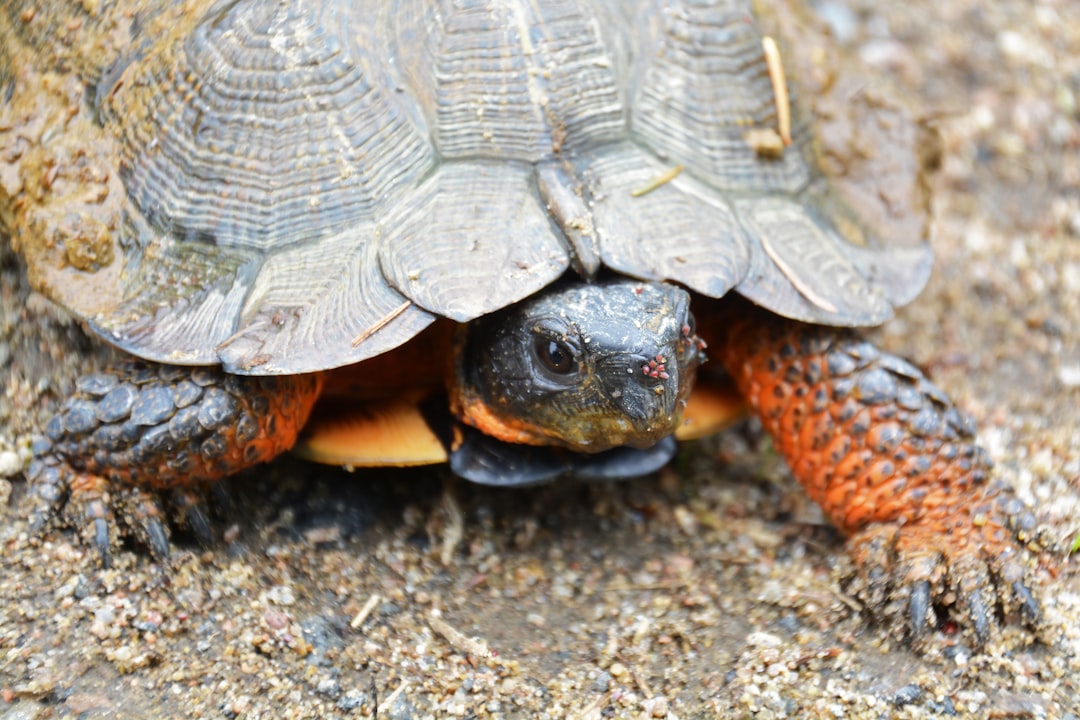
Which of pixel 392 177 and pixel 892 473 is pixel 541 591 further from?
pixel 392 177

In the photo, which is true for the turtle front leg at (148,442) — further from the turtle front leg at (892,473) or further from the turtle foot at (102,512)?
the turtle front leg at (892,473)

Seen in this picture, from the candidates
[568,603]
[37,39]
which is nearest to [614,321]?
[568,603]

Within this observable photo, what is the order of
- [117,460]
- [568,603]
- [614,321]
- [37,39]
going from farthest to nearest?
[37,39]
[568,603]
[117,460]
[614,321]

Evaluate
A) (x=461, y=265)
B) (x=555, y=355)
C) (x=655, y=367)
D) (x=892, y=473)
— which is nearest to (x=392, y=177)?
(x=461, y=265)

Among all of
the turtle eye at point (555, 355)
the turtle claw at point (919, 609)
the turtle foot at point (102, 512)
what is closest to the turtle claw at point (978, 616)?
the turtle claw at point (919, 609)

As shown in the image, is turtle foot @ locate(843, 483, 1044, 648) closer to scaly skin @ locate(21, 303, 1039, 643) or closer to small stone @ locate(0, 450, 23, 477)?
scaly skin @ locate(21, 303, 1039, 643)

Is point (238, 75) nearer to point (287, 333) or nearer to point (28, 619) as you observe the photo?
point (287, 333)

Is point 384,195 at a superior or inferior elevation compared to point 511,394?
superior
